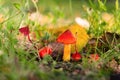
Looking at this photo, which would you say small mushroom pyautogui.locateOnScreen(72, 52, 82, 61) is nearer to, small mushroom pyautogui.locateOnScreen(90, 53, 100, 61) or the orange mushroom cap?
small mushroom pyautogui.locateOnScreen(90, 53, 100, 61)

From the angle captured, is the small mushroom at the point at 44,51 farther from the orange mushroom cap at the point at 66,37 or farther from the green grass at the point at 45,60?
the orange mushroom cap at the point at 66,37

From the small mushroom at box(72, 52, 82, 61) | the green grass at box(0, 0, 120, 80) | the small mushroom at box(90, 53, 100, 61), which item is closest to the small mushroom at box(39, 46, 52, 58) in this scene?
the green grass at box(0, 0, 120, 80)

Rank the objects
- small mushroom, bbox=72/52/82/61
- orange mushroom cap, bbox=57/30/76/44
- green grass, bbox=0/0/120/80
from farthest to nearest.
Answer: small mushroom, bbox=72/52/82/61 → orange mushroom cap, bbox=57/30/76/44 → green grass, bbox=0/0/120/80

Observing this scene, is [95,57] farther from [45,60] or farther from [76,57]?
[45,60]

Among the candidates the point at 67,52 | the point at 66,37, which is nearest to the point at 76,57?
the point at 67,52

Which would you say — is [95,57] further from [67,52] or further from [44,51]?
[44,51]

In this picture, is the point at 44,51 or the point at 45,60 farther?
the point at 44,51

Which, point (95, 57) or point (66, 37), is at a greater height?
point (66, 37)

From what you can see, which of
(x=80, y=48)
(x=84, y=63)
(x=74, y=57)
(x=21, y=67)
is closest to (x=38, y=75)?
(x=21, y=67)

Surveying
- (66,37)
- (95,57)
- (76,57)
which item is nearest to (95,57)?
(95,57)

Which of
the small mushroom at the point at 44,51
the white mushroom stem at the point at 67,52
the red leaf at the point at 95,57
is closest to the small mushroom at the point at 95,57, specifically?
the red leaf at the point at 95,57

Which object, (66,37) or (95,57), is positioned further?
(95,57)
